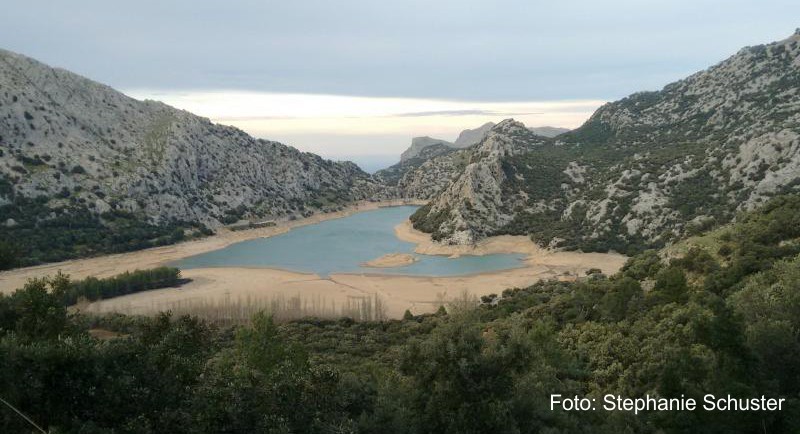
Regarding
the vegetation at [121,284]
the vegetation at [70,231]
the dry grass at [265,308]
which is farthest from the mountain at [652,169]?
the vegetation at [70,231]

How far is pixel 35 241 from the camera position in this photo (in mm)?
78812

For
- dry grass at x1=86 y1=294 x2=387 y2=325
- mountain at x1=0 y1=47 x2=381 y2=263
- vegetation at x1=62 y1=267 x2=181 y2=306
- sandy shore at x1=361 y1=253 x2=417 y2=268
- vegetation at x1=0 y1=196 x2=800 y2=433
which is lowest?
dry grass at x1=86 y1=294 x2=387 y2=325

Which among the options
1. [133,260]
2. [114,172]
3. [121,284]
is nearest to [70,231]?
[133,260]

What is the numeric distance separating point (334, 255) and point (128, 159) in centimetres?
5959

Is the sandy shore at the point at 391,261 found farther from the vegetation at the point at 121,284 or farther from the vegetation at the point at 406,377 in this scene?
the vegetation at the point at 406,377

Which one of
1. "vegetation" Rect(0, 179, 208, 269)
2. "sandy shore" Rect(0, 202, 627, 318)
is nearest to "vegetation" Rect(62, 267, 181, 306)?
"sandy shore" Rect(0, 202, 627, 318)

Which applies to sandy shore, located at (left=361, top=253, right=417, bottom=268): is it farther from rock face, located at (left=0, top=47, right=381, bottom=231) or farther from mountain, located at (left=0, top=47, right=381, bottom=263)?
rock face, located at (left=0, top=47, right=381, bottom=231)

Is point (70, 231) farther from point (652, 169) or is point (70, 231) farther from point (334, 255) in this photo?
point (652, 169)

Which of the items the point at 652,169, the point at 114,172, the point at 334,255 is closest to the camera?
the point at 652,169

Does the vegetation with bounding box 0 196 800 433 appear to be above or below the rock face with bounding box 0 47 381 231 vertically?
below

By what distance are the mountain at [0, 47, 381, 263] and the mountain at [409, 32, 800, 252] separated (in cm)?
4825

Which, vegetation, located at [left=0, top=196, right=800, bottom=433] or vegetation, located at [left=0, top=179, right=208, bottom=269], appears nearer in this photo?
vegetation, located at [left=0, top=196, right=800, bottom=433]

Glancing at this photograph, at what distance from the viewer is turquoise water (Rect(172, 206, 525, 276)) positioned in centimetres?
7569

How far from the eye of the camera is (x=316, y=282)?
67688 mm
